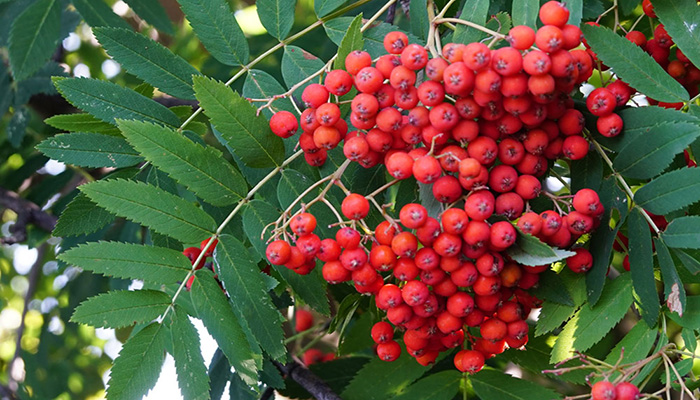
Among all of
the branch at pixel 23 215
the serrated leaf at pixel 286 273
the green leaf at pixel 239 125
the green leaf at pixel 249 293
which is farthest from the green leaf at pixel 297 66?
the branch at pixel 23 215

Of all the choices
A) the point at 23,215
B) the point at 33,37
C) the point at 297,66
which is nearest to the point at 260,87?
the point at 297,66

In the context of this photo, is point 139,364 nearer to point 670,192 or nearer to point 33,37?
point 670,192

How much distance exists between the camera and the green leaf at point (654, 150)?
1.29 m

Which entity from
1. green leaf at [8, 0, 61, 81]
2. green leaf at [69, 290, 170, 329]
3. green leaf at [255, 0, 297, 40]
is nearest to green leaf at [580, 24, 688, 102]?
green leaf at [255, 0, 297, 40]

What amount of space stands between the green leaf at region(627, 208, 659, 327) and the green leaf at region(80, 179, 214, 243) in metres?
0.84

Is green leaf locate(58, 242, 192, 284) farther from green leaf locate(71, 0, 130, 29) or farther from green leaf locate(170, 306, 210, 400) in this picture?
green leaf locate(71, 0, 130, 29)

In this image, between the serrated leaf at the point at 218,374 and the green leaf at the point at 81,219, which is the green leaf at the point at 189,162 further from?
the serrated leaf at the point at 218,374

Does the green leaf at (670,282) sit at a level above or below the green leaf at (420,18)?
below

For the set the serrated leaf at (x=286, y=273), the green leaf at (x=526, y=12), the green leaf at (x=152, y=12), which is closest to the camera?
the green leaf at (x=526, y=12)

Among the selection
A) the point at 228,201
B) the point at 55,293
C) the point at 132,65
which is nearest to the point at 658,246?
the point at 228,201

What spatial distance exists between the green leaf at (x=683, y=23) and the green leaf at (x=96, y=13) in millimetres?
1526

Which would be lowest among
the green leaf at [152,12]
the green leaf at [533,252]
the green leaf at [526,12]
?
the green leaf at [533,252]

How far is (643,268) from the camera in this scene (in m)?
1.33

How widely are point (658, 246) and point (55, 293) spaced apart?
10.6 feet
